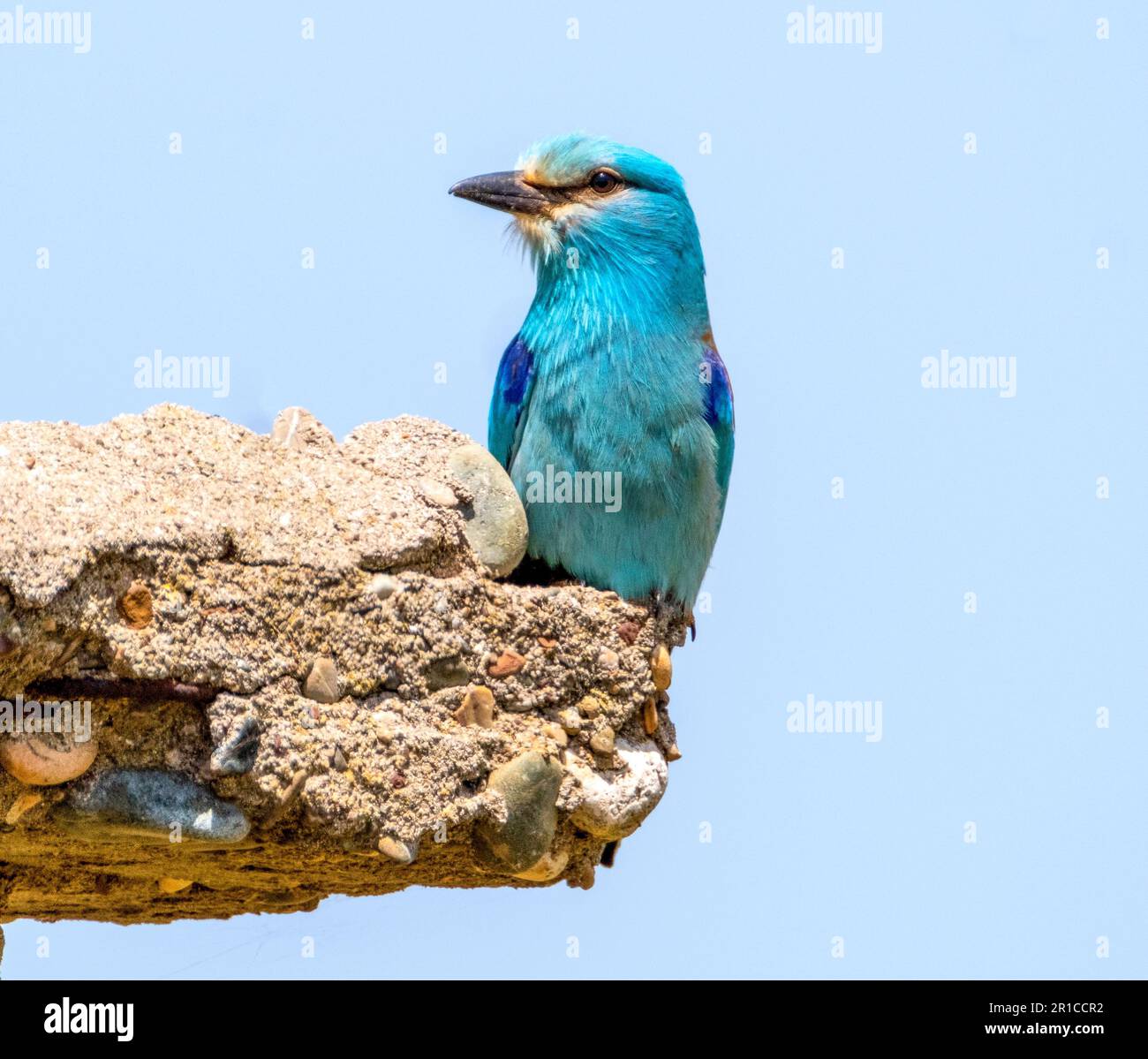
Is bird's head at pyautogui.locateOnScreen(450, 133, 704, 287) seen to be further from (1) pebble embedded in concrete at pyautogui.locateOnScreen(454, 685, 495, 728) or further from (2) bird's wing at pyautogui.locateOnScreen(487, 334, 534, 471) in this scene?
(1) pebble embedded in concrete at pyautogui.locateOnScreen(454, 685, 495, 728)

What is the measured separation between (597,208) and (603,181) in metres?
0.13

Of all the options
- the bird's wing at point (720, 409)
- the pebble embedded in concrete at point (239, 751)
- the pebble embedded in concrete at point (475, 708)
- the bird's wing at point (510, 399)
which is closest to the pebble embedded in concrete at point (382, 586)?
the pebble embedded in concrete at point (475, 708)

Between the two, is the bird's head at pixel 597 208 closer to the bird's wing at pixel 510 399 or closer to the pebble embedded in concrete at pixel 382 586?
the bird's wing at pixel 510 399

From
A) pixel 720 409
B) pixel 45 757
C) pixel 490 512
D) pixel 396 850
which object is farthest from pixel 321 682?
pixel 720 409

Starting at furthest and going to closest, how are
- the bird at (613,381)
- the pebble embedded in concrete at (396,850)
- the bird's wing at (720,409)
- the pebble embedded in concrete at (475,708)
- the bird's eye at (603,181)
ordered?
the bird's eye at (603,181), the bird's wing at (720,409), the bird at (613,381), the pebble embedded in concrete at (475,708), the pebble embedded in concrete at (396,850)

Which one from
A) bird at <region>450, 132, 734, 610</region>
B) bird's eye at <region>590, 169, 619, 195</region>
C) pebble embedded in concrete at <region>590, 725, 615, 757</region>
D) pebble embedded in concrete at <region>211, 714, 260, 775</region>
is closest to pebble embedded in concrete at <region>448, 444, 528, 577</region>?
bird at <region>450, 132, 734, 610</region>

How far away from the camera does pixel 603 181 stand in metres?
Result: 8.53

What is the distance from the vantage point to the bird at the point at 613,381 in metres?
8.04

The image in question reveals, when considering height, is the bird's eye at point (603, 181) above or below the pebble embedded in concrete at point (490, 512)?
above

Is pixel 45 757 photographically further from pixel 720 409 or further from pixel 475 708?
pixel 720 409

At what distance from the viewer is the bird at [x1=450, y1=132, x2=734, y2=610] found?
804 cm

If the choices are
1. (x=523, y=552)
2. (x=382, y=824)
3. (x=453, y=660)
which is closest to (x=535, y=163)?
(x=523, y=552)

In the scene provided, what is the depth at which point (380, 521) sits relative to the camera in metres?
7.09

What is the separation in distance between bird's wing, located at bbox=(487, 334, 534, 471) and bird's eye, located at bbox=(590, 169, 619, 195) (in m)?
0.65
